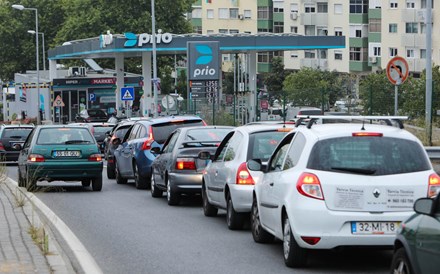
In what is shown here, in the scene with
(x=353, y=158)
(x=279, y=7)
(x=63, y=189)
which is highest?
(x=279, y=7)

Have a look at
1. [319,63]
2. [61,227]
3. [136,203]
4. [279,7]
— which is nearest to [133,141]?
[136,203]

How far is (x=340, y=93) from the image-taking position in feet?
128

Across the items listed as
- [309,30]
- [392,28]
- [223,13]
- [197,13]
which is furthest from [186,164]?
[197,13]

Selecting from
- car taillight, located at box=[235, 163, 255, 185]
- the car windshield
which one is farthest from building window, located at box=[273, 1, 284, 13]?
car taillight, located at box=[235, 163, 255, 185]

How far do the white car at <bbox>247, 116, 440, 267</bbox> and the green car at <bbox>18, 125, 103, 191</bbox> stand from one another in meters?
12.4

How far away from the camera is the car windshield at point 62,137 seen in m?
23.8

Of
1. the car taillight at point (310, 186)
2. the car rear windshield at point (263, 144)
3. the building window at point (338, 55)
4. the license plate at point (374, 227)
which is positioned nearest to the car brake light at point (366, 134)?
the car taillight at point (310, 186)

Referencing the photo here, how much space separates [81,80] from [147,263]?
74847 millimetres

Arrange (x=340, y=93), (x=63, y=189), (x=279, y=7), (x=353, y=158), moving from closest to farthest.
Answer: (x=353, y=158)
(x=63, y=189)
(x=340, y=93)
(x=279, y=7)

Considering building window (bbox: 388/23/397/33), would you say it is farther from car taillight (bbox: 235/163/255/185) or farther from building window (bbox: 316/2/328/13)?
car taillight (bbox: 235/163/255/185)

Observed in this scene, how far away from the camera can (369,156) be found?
11086 mm

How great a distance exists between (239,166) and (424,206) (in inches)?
299

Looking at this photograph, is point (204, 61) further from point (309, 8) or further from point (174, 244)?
point (309, 8)

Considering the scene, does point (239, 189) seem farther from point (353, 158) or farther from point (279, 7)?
point (279, 7)
